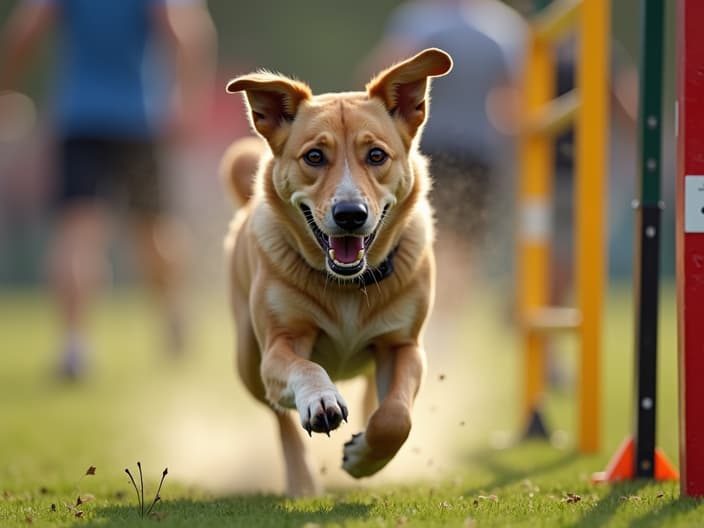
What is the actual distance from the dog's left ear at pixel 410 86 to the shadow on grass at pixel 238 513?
1275mm

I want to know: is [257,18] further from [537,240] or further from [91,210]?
[537,240]

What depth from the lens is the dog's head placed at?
367 cm

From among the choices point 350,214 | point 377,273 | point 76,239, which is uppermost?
point 76,239

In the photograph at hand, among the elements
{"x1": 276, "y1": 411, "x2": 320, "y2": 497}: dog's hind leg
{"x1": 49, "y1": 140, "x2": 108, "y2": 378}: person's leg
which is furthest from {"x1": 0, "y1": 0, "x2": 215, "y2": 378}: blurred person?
{"x1": 276, "y1": 411, "x2": 320, "y2": 497}: dog's hind leg

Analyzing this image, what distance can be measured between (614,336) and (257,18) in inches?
888

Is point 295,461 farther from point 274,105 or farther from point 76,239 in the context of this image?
point 76,239

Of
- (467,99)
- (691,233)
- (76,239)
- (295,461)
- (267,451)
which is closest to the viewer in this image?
(691,233)

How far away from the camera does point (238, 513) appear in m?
3.36

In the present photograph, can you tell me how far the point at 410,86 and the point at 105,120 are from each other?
463 cm

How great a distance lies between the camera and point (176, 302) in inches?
339

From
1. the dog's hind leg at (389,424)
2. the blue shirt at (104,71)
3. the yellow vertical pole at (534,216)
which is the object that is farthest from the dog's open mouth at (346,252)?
the blue shirt at (104,71)

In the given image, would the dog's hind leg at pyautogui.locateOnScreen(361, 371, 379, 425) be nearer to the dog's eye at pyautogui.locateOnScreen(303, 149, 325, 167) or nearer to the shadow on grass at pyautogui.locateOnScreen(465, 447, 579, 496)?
the shadow on grass at pyautogui.locateOnScreen(465, 447, 579, 496)

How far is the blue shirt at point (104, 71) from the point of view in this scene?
815 centimetres

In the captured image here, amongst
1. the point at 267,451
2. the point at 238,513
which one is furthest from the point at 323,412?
the point at 267,451
